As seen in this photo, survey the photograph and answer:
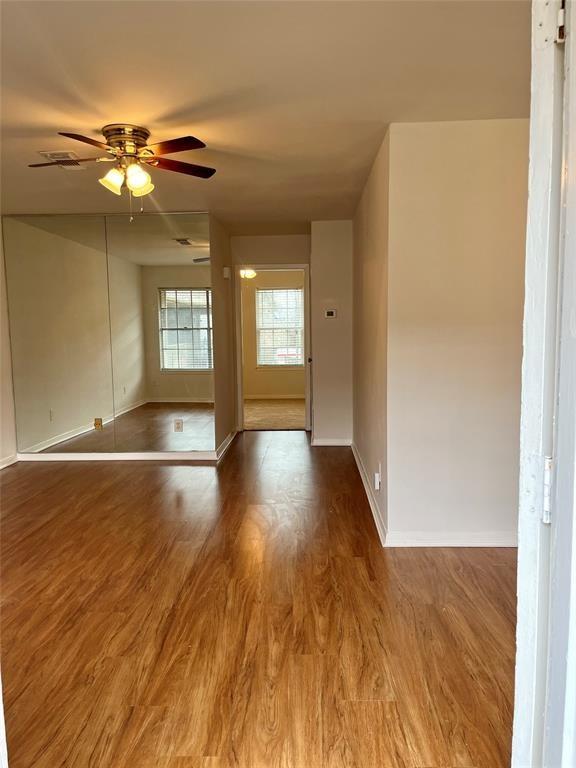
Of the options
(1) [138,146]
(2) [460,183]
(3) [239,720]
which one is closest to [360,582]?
(3) [239,720]

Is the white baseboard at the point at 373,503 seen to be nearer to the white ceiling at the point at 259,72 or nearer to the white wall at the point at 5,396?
the white ceiling at the point at 259,72

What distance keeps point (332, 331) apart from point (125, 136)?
3.13 metres

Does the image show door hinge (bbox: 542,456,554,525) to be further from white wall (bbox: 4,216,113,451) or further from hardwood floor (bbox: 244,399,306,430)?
hardwood floor (bbox: 244,399,306,430)

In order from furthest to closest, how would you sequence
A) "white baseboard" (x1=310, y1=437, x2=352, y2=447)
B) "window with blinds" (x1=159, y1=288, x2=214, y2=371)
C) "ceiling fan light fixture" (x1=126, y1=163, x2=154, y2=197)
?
1. "white baseboard" (x1=310, y1=437, x2=352, y2=447)
2. "window with blinds" (x1=159, y1=288, x2=214, y2=371)
3. "ceiling fan light fixture" (x1=126, y1=163, x2=154, y2=197)

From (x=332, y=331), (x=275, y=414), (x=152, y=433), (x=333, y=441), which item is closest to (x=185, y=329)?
(x=152, y=433)

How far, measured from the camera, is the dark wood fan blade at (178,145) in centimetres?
227

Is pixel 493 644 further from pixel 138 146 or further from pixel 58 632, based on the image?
pixel 138 146

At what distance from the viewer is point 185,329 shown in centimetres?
488

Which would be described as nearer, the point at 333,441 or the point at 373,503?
the point at 373,503

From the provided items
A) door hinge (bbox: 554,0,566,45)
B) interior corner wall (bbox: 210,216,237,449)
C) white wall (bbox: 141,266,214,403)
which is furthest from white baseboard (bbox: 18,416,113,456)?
door hinge (bbox: 554,0,566,45)

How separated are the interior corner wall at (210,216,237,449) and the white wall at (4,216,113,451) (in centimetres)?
115

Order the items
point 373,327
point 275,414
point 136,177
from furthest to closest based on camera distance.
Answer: point 275,414 < point 373,327 < point 136,177

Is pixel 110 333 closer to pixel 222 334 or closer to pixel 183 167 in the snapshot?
pixel 222 334

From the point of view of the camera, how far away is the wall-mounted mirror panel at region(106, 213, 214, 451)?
471 centimetres
